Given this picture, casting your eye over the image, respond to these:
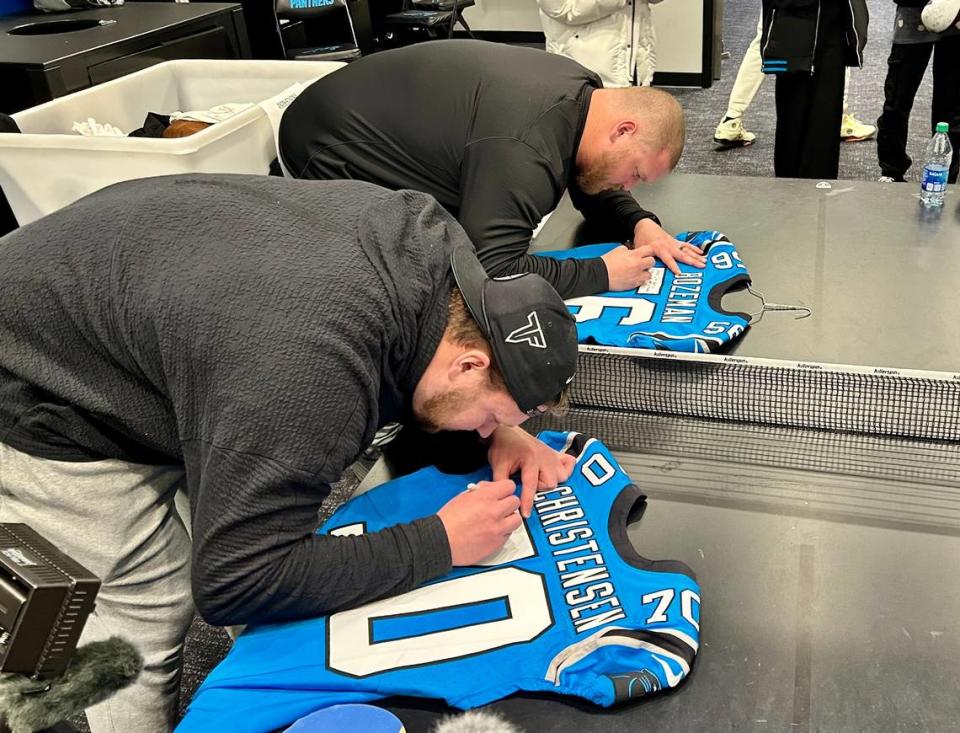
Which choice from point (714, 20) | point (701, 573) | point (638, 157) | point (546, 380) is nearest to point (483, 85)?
point (638, 157)

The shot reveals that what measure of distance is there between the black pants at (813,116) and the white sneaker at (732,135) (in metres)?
1.15

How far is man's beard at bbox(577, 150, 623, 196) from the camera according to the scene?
201 cm

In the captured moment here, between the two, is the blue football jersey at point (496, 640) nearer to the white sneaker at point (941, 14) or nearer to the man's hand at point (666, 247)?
the man's hand at point (666, 247)

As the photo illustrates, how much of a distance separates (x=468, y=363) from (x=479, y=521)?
235 mm

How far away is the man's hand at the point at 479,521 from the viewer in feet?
3.87

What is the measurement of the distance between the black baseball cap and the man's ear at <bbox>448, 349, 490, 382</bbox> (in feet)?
0.09

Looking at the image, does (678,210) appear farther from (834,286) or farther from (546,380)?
(546,380)

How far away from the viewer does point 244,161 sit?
2213 mm

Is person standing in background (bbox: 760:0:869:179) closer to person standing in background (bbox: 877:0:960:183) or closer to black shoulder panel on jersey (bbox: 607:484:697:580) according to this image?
person standing in background (bbox: 877:0:960:183)

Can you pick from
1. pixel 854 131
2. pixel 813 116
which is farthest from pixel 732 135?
pixel 813 116

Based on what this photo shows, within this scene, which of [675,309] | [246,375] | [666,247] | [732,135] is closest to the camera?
[246,375]

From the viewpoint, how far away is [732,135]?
444 centimetres

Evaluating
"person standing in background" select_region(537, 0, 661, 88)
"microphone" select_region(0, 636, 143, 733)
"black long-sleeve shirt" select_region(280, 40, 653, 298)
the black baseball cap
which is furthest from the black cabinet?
"microphone" select_region(0, 636, 143, 733)

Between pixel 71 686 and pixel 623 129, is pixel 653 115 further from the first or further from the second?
pixel 71 686
